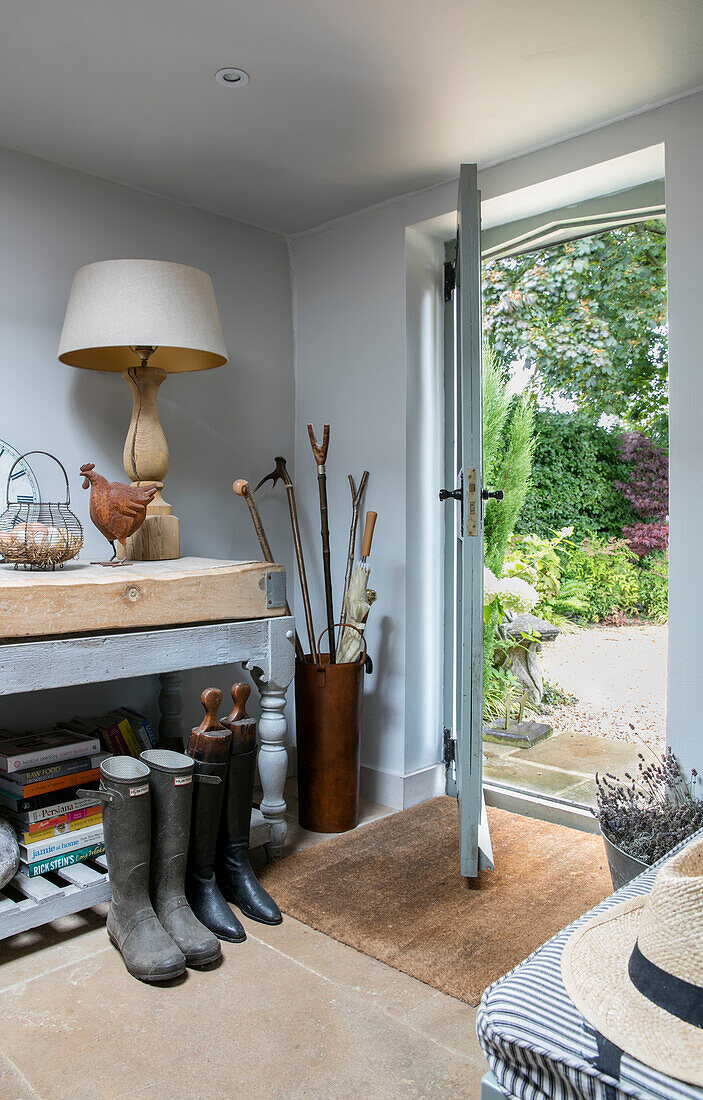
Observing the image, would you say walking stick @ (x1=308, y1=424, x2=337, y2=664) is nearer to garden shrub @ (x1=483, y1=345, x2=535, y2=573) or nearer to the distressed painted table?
the distressed painted table

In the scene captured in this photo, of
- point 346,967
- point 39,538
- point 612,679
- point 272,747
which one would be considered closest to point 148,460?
point 39,538

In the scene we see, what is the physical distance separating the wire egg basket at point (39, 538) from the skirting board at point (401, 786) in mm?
1508

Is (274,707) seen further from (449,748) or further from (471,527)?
(449,748)

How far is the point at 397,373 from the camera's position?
2906mm

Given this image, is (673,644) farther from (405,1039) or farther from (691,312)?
(405,1039)

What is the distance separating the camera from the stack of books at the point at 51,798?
1992mm

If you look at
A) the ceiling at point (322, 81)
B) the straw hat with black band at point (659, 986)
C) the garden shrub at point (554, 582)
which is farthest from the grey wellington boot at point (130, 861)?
the garden shrub at point (554, 582)

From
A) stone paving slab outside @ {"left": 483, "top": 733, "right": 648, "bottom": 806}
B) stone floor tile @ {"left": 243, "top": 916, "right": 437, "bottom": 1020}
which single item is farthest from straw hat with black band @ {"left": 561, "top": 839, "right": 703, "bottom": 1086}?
stone paving slab outside @ {"left": 483, "top": 733, "right": 648, "bottom": 806}

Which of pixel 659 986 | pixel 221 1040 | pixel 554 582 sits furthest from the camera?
pixel 554 582

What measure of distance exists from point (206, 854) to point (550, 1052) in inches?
53.7

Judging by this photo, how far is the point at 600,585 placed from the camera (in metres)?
3.62

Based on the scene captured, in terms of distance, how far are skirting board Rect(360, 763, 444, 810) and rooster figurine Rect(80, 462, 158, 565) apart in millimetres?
1398

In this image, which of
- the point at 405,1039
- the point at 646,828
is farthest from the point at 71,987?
the point at 646,828

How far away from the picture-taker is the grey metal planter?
1895 millimetres
